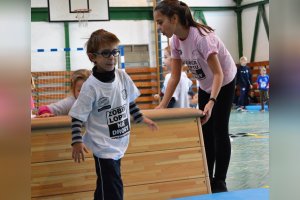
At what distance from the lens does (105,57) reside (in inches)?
87.0

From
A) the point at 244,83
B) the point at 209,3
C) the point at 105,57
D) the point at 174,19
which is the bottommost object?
the point at 244,83

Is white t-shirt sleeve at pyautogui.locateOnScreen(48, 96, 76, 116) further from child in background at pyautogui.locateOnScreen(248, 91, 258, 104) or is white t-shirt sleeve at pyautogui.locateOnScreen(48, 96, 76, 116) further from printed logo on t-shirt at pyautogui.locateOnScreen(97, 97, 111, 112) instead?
child in background at pyautogui.locateOnScreen(248, 91, 258, 104)

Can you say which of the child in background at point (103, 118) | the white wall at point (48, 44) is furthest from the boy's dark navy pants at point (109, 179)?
the white wall at point (48, 44)

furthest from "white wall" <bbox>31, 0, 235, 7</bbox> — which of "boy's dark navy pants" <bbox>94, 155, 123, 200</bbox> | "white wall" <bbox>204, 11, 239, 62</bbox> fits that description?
"boy's dark navy pants" <bbox>94, 155, 123, 200</bbox>

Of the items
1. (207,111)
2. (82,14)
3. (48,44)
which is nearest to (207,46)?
(207,111)

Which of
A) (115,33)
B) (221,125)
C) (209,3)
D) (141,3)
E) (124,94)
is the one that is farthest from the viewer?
(209,3)

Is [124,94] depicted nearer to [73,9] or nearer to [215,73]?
[215,73]

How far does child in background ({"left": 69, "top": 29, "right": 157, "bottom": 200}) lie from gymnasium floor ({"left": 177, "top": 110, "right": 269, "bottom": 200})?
70 centimetres

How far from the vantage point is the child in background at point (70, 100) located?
298 centimetres

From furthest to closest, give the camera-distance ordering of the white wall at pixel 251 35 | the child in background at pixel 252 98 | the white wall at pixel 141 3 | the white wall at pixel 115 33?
the white wall at pixel 251 35
the child in background at pixel 252 98
the white wall at pixel 115 33
the white wall at pixel 141 3

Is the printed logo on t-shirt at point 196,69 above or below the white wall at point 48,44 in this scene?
below

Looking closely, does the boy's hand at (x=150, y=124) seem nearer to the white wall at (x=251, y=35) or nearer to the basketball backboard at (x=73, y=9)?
the basketball backboard at (x=73, y=9)

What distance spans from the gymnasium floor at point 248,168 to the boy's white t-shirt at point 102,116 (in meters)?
0.76

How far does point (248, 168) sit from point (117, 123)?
91.2 inches
